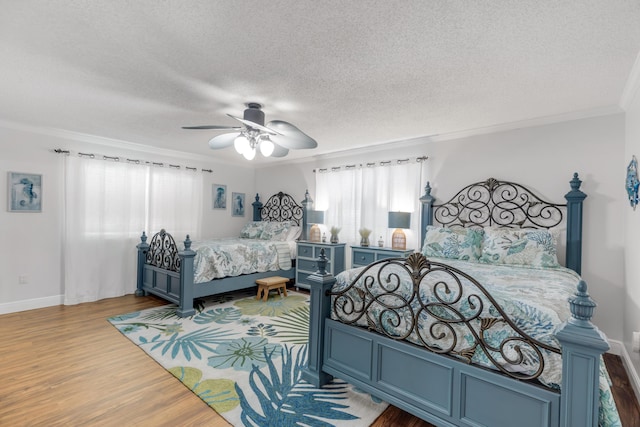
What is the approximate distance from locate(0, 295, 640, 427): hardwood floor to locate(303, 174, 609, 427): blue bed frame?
29 cm

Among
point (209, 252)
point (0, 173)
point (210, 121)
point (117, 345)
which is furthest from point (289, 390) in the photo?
point (0, 173)

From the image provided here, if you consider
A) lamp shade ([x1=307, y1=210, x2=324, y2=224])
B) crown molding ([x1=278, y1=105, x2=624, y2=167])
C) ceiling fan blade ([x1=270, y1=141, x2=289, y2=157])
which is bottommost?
lamp shade ([x1=307, y1=210, x2=324, y2=224])

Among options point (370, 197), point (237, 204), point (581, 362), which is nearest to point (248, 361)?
point (581, 362)

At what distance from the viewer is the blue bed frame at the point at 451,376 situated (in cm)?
136

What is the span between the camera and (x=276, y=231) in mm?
5848

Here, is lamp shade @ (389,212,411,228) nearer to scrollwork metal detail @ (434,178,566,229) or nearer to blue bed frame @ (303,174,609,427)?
scrollwork metal detail @ (434,178,566,229)

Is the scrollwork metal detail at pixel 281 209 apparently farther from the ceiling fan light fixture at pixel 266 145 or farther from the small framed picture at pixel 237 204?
the ceiling fan light fixture at pixel 266 145

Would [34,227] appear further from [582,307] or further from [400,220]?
[582,307]

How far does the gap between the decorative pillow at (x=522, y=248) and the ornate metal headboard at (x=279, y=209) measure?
3512 millimetres

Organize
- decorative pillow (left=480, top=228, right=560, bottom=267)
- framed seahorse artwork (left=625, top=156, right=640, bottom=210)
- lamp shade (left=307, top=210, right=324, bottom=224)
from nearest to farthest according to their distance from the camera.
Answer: framed seahorse artwork (left=625, top=156, right=640, bottom=210), decorative pillow (left=480, top=228, right=560, bottom=267), lamp shade (left=307, top=210, right=324, bottom=224)

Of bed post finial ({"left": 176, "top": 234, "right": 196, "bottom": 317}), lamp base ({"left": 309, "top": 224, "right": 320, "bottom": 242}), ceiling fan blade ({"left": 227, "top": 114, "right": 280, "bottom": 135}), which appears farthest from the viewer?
lamp base ({"left": 309, "top": 224, "right": 320, "bottom": 242})

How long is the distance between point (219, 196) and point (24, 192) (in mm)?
2903

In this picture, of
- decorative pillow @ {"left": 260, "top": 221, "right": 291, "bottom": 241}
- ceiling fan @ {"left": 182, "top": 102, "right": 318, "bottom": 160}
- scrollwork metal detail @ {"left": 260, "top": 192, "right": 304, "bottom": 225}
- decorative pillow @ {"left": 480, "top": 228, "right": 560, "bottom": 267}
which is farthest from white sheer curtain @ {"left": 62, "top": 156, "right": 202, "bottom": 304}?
decorative pillow @ {"left": 480, "top": 228, "right": 560, "bottom": 267}

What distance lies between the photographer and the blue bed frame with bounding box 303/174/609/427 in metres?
1.36
